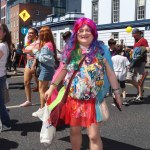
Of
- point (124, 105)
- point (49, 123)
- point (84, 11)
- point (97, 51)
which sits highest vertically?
point (84, 11)

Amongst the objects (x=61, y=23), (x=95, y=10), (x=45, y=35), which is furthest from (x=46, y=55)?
(x=61, y=23)

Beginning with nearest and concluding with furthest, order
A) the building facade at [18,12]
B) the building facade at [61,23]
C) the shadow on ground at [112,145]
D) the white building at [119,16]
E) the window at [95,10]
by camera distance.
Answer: the shadow on ground at [112,145] < the white building at [119,16] < the window at [95,10] < the building facade at [61,23] < the building facade at [18,12]

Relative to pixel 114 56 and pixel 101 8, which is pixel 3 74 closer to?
pixel 114 56

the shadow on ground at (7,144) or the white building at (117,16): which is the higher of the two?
the white building at (117,16)

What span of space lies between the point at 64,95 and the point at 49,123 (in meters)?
0.39

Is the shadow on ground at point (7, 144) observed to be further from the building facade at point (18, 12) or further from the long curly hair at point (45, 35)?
the building facade at point (18, 12)

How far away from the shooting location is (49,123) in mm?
3818

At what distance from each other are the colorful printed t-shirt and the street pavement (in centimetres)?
129

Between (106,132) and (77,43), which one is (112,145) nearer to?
(106,132)

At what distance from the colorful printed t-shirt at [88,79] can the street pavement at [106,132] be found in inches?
50.9

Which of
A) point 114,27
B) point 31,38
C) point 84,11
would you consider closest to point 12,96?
point 31,38

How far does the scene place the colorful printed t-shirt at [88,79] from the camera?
368 centimetres

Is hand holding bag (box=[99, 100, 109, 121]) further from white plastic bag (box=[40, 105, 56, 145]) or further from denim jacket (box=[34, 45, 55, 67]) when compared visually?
denim jacket (box=[34, 45, 55, 67])

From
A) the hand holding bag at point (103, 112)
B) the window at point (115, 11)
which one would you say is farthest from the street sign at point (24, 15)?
the window at point (115, 11)
